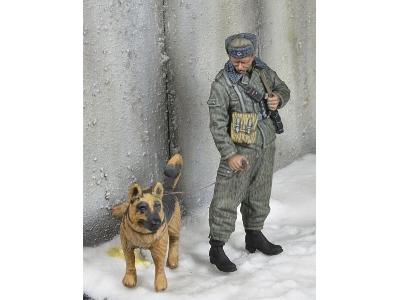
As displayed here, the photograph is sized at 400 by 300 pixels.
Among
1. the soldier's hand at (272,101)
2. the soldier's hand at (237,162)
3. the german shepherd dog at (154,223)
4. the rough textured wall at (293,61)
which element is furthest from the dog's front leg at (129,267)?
the rough textured wall at (293,61)

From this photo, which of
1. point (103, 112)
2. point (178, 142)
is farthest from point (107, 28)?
point (178, 142)

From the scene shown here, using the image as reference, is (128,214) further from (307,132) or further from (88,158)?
(307,132)

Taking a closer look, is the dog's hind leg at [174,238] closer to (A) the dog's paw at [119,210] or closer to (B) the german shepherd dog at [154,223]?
(B) the german shepherd dog at [154,223]

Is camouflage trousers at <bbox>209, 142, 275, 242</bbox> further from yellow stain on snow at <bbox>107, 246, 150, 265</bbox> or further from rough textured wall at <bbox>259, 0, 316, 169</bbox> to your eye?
rough textured wall at <bbox>259, 0, 316, 169</bbox>

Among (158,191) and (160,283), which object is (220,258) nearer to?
(160,283)

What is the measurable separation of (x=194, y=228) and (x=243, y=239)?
0.61 feet

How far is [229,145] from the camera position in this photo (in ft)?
9.57

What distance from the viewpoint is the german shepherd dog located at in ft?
9.00

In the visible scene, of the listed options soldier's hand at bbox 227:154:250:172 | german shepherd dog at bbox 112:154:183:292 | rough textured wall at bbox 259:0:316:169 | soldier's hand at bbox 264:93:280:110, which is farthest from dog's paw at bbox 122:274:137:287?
rough textured wall at bbox 259:0:316:169

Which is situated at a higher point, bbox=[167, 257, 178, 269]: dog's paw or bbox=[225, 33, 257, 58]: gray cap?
bbox=[225, 33, 257, 58]: gray cap

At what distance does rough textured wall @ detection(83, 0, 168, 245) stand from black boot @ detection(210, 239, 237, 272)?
345 millimetres

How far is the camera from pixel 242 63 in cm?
293

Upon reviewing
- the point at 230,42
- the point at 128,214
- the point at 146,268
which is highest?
the point at 230,42

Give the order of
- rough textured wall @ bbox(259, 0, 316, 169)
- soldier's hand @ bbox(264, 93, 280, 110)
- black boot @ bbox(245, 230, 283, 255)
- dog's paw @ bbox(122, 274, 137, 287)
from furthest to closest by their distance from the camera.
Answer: rough textured wall @ bbox(259, 0, 316, 169) < black boot @ bbox(245, 230, 283, 255) < soldier's hand @ bbox(264, 93, 280, 110) < dog's paw @ bbox(122, 274, 137, 287)
